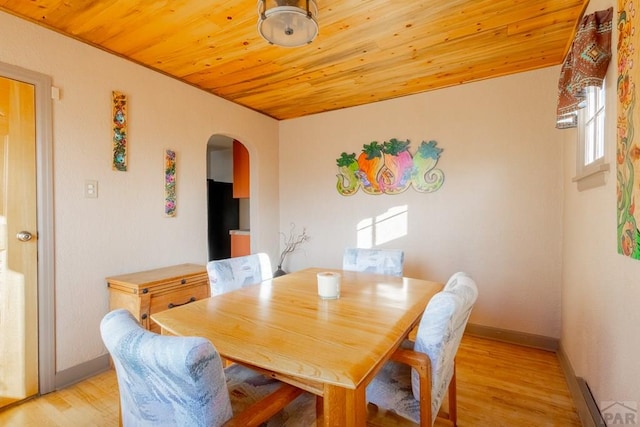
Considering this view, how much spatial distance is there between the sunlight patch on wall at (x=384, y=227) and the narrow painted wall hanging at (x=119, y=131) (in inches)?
89.9

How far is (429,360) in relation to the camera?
3.76 feet

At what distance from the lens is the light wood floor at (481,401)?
1710 millimetres

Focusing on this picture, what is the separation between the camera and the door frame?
6.32ft

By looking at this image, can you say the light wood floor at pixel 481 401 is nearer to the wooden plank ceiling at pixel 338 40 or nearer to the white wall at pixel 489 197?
the white wall at pixel 489 197

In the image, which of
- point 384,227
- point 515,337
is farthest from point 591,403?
point 384,227

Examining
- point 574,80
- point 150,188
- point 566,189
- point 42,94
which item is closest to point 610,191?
point 574,80

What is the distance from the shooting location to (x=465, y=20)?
Answer: 190 cm

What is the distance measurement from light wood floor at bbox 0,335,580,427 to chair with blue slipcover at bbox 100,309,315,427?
121 centimetres

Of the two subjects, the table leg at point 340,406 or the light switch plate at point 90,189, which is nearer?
the table leg at point 340,406

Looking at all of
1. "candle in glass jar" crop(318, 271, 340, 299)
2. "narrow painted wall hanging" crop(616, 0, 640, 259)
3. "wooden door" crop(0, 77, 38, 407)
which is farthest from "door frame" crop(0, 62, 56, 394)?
"narrow painted wall hanging" crop(616, 0, 640, 259)

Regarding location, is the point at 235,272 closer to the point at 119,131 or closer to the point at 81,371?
the point at 81,371

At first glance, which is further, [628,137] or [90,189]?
[90,189]

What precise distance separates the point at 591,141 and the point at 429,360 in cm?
167

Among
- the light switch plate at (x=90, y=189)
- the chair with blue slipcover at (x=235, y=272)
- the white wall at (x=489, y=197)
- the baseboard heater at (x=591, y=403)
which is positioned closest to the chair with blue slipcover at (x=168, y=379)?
the chair with blue slipcover at (x=235, y=272)
